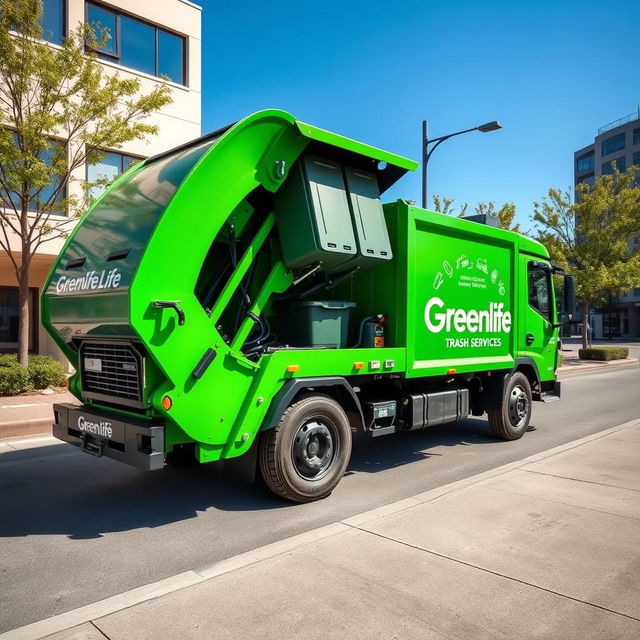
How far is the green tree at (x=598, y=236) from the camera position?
22.0 meters

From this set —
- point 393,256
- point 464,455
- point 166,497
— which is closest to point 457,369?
point 464,455

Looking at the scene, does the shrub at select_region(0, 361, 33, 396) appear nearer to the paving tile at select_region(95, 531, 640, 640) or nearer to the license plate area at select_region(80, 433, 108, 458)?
the license plate area at select_region(80, 433, 108, 458)

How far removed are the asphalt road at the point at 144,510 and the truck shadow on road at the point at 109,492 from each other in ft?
0.03

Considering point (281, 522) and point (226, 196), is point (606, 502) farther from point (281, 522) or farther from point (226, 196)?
point (226, 196)

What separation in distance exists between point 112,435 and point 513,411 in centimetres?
551

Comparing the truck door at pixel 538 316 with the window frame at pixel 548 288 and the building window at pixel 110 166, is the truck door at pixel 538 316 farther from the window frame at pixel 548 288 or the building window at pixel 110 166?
the building window at pixel 110 166

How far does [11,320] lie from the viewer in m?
16.3

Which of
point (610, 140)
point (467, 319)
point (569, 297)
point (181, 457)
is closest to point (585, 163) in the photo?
point (610, 140)

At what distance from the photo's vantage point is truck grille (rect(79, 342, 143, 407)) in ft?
14.8

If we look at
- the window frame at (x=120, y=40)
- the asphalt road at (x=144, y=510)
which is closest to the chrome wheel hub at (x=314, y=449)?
the asphalt road at (x=144, y=510)

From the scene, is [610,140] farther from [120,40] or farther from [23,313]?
[23,313]

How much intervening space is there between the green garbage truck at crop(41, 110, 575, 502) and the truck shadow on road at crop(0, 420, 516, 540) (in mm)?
395

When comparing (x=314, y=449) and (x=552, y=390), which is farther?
(x=552, y=390)

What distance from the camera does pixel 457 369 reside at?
6.74 metres
